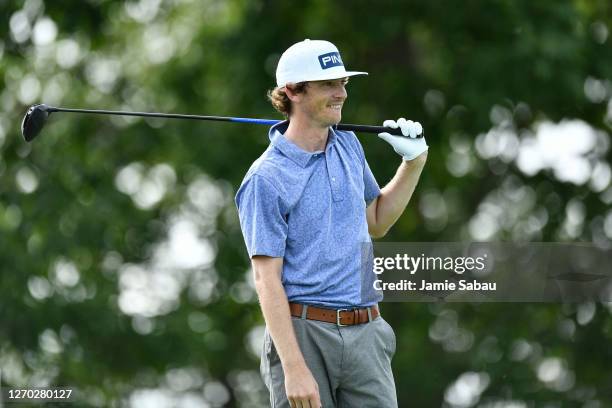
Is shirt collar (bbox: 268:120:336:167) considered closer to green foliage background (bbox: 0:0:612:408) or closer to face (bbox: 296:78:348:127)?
face (bbox: 296:78:348:127)

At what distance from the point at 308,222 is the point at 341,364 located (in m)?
0.45

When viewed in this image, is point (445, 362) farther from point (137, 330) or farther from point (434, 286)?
point (434, 286)

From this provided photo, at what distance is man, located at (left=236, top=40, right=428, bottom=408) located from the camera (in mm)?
4875

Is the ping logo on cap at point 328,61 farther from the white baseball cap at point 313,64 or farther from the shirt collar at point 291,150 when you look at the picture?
the shirt collar at point 291,150

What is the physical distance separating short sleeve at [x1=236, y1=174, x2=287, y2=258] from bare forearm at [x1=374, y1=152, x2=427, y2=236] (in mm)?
570

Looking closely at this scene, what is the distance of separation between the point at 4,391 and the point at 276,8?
470 centimetres

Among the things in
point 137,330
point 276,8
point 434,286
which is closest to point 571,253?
point 276,8

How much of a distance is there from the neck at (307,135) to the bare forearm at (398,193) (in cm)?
36

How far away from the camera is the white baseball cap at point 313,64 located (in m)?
5.04

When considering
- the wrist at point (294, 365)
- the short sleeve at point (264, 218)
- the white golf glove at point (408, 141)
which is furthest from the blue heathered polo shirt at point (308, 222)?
the white golf glove at point (408, 141)
